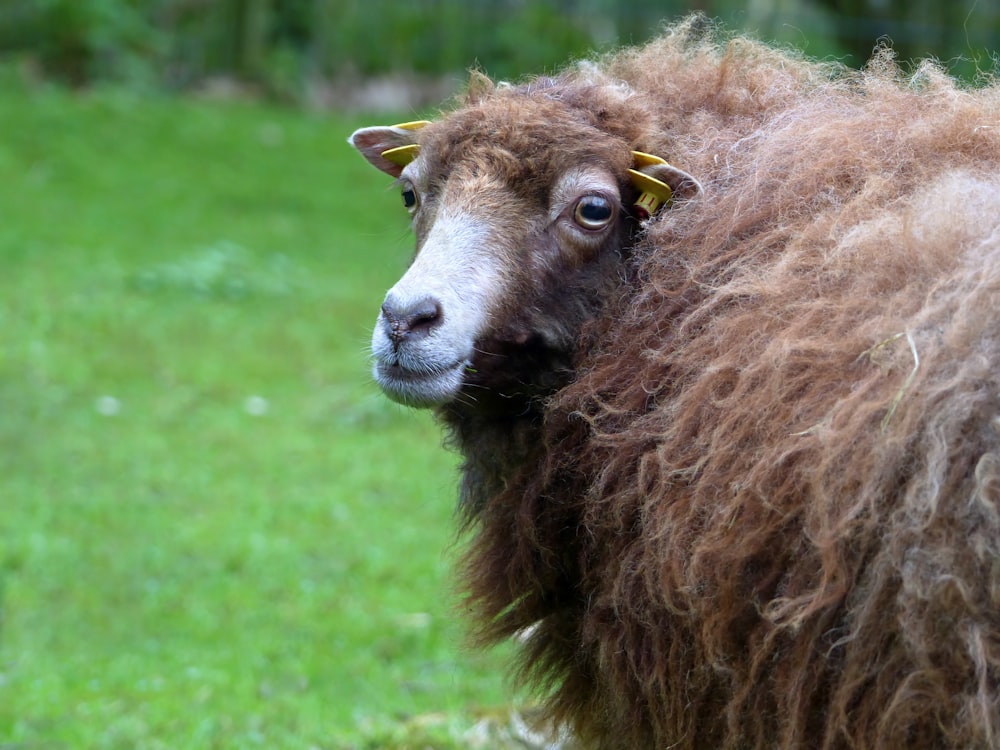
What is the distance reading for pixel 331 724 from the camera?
17.3ft

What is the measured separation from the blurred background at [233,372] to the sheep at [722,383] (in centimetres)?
63

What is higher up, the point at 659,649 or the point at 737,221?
the point at 737,221

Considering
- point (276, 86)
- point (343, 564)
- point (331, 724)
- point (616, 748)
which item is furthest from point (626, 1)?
point (616, 748)

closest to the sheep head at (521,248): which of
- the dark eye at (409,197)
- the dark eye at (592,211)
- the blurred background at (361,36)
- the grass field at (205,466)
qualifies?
the dark eye at (592,211)

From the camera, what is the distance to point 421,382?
3.37 m

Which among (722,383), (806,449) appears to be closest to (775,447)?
(806,449)

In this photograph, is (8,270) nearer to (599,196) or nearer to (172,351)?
(172,351)

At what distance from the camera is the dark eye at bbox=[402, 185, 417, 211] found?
3.91 meters

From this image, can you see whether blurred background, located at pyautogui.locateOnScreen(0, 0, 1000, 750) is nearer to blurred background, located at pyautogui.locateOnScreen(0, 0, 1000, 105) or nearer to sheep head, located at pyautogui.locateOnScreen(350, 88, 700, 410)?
blurred background, located at pyautogui.locateOnScreen(0, 0, 1000, 105)

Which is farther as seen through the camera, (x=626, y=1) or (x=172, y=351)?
(x=626, y=1)

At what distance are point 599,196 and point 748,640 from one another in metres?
1.34

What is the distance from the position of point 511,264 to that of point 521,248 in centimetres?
7

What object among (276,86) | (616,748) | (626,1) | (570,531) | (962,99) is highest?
(962,99)

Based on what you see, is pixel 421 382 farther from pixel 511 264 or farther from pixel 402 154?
pixel 402 154
